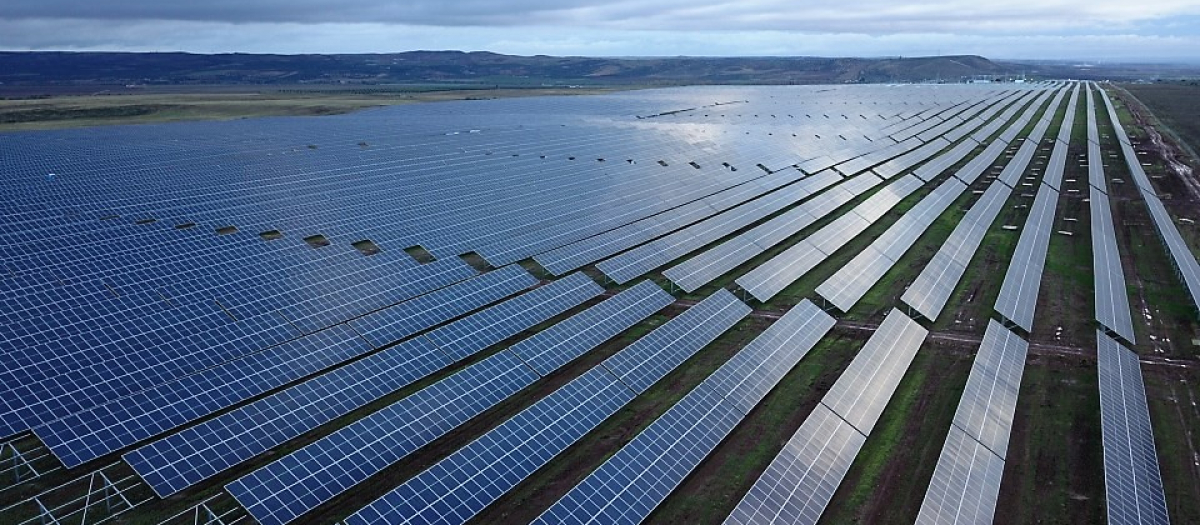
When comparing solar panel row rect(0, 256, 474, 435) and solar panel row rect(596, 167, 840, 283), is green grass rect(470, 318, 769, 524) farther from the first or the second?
solar panel row rect(0, 256, 474, 435)

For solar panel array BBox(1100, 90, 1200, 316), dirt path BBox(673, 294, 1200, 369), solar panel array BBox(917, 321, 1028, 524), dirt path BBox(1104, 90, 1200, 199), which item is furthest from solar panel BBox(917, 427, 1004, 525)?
dirt path BBox(1104, 90, 1200, 199)

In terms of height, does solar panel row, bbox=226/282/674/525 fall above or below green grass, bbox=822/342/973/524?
above

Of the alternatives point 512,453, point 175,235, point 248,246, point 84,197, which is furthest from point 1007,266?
point 84,197

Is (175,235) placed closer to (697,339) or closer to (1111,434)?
(697,339)

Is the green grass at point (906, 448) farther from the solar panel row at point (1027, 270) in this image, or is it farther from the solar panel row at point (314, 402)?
the solar panel row at point (314, 402)

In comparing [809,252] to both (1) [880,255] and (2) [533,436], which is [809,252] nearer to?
(1) [880,255]

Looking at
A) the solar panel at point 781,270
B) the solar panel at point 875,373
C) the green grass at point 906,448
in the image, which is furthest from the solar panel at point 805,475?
the solar panel at point 781,270

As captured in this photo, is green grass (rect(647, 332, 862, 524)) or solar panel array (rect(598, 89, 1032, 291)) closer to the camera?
green grass (rect(647, 332, 862, 524))
